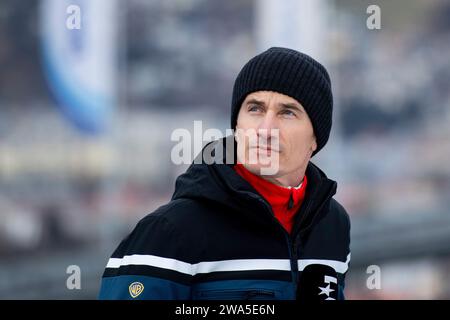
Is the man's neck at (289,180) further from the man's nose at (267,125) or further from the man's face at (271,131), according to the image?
the man's nose at (267,125)

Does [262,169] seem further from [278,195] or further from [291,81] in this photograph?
[291,81]

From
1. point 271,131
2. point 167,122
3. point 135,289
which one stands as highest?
point 167,122

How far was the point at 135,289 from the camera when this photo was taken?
2133mm

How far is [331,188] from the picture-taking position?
2.59 meters

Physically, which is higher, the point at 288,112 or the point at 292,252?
the point at 288,112

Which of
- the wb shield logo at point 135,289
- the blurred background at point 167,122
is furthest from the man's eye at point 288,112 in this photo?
the blurred background at point 167,122

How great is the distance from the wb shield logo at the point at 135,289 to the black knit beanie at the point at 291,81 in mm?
601

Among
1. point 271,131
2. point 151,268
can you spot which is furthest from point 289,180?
point 151,268

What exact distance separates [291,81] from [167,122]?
28.5 meters

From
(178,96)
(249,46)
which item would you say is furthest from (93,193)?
(249,46)

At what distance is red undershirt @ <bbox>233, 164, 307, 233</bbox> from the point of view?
240cm

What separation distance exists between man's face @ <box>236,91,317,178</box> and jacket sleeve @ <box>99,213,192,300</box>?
33 cm

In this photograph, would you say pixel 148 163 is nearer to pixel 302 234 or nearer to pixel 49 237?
pixel 49 237

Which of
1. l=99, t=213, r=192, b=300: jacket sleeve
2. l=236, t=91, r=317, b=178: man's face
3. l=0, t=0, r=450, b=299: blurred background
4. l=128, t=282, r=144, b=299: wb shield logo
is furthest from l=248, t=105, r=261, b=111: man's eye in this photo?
l=0, t=0, r=450, b=299: blurred background
